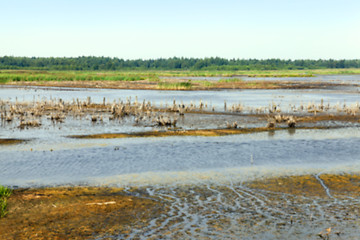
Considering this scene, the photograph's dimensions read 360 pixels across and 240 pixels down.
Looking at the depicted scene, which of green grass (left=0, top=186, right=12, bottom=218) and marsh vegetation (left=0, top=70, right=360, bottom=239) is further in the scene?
green grass (left=0, top=186, right=12, bottom=218)

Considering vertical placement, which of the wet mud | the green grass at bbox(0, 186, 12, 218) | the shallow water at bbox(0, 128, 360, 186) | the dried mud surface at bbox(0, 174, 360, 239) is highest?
the green grass at bbox(0, 186, 12, 218)

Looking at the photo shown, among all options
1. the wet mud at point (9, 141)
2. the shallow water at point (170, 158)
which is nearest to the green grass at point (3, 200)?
the shallow water at point (170, 158)

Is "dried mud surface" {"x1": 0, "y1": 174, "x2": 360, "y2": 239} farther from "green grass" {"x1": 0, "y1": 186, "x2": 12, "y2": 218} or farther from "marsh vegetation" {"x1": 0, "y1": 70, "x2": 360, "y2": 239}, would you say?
"green grass" {"x1": 0, "y1": 186, "x2": 12, "y2": 218}

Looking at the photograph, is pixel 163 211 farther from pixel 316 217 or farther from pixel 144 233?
pixel 316 217

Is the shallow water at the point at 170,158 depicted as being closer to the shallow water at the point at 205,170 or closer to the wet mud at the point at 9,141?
the shallow water at the point at 205,170

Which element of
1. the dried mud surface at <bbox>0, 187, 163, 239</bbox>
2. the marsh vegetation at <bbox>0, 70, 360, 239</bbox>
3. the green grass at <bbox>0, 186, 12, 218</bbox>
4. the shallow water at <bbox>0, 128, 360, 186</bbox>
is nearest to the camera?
the dried mud surface at <bbox>0, 187, 163, 239</bbox>

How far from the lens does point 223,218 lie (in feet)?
39.3

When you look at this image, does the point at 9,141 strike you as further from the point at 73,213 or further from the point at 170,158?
the point at 73,213

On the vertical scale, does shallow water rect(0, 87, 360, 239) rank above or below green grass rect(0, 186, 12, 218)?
below

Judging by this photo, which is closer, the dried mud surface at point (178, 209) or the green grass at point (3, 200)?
the dried mud surface at point (178, 209)

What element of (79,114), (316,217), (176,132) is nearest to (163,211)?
(316,217)

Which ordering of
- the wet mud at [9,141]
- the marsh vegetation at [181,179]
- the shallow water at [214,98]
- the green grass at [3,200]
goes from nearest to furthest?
the marsh vegetation at [181,179] < the green grass at [3,200] < the wet mud at [9,141] < the shallow water at [214,98]

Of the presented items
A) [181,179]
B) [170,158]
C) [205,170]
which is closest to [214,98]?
[170,158]

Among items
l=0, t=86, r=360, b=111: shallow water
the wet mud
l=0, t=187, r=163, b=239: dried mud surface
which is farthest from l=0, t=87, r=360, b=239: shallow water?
l=0, t=86, r=360, b=111: shallow water
